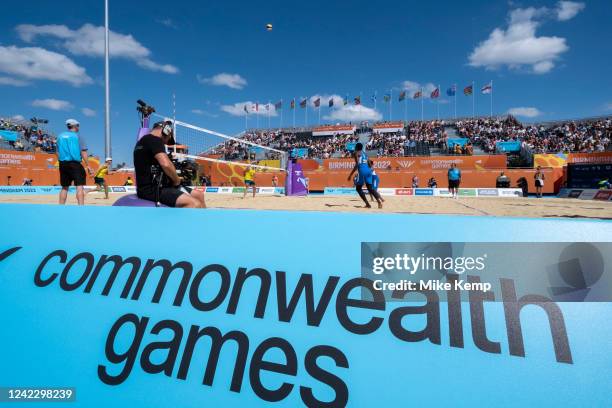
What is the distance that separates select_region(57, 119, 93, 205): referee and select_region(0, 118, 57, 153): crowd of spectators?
3149 cm

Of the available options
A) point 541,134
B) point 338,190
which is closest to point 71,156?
point 338,190

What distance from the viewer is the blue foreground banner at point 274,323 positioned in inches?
42.1

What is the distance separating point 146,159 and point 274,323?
83.7 inches

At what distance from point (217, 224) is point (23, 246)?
1.08 metres

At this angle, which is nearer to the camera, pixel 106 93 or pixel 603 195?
pixel 106 93

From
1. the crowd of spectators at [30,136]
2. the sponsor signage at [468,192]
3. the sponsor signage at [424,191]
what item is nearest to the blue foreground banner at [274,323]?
the sponsor signage at [424,191]

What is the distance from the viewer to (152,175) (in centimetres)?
279

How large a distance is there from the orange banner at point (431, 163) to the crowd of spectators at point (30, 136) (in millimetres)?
27334

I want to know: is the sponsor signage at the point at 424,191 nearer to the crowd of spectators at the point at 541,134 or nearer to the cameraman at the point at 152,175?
the crowd of spectators at the point at 541,134

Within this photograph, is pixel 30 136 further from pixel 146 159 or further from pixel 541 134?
pixel 541 134

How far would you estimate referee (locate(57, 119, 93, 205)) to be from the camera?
4.96 metres

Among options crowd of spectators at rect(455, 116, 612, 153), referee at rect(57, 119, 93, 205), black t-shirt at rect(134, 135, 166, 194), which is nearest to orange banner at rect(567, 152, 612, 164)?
crowd of spectators at rect(455, 116, 612, 153)

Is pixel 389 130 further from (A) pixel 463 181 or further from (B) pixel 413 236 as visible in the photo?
(B) pixel 413 236

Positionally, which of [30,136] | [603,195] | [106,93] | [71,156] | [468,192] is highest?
[30,136]
